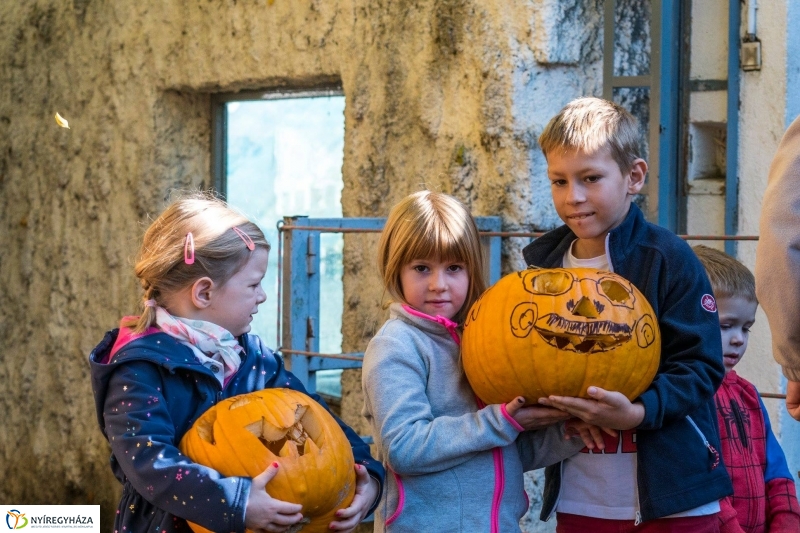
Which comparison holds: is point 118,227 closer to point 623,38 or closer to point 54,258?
point 54,258

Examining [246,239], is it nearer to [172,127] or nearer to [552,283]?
[552,283]

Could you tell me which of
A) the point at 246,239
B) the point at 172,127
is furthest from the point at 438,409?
the point at 172,127

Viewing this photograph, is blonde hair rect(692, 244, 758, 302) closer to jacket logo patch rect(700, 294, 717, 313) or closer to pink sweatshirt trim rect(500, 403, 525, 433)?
jacket logo patch rect(700, 294, 717, 313)

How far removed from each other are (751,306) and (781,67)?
4.54 feet

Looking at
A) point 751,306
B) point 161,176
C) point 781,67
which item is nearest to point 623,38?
point 781,67

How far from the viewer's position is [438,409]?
2.34 m

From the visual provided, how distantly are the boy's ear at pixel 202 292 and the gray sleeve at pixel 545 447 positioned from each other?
Result: 2.60ft

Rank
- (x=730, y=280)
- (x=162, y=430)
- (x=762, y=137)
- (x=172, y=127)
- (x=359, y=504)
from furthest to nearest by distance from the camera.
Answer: (x=172, y=127) → (x=762, y=137) → (x=730, y=280) → (x=359, y=504) → (x=162, y=430)

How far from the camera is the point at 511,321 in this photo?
220cm

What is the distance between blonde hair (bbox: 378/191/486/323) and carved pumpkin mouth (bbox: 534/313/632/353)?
33 centimetres

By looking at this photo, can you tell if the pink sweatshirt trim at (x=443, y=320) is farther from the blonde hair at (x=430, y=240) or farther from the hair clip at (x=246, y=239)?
the hair clip at (x=246, y=239)

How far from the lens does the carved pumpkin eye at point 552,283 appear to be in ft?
7.20

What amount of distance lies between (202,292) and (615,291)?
92 cm

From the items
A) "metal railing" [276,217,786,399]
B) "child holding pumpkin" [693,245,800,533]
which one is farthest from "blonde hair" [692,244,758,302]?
"metal railing" [276,217,786,399]
